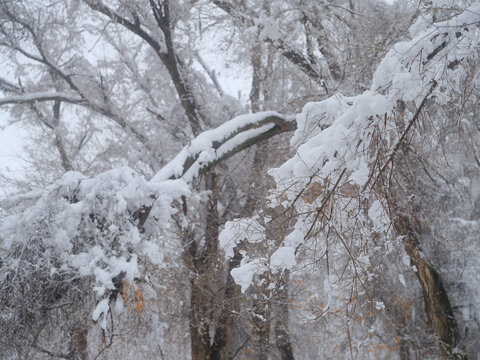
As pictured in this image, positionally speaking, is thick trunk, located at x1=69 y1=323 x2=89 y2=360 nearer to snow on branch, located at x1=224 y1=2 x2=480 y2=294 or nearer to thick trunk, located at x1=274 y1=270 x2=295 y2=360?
snow on branch, located at x1=224 y1=2 x2=480 y2=294

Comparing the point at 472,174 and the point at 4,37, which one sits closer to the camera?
the point at 472,174

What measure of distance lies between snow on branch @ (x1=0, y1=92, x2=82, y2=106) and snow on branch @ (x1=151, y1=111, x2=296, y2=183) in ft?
14.0

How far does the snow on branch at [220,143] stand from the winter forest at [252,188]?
0.02 m

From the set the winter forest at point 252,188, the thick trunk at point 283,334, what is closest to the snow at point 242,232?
the winter forest at point 252,188

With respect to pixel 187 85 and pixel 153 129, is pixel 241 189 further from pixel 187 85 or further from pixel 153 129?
pixel 153 129

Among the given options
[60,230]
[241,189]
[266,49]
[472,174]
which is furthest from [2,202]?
[472,174]

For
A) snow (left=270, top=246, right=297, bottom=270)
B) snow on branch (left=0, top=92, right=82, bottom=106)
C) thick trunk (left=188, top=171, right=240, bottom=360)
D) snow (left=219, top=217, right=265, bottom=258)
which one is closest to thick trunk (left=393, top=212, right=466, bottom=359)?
thick trunk (left=188, top=171, right=240, bottom=360)

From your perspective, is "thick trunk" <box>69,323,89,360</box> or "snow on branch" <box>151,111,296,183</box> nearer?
"thick trunk" <box>69,323,89,360</box>

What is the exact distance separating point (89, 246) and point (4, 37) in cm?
612

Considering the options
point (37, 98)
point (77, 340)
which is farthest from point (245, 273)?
point (37, 98)

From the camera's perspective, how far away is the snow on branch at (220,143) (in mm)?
5270

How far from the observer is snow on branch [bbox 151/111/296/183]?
5.27 metres

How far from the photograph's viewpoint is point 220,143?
17.7ft

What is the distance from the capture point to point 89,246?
3980 millimetres
